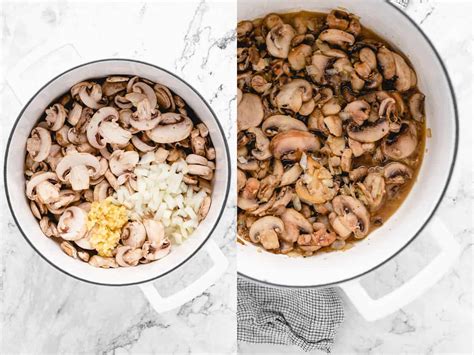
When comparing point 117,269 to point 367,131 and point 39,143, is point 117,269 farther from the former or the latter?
point 367,131

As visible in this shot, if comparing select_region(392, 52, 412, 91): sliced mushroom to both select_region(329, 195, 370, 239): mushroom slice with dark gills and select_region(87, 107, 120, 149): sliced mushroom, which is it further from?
select_region(87, 107, 120, 149): sliced mushroom

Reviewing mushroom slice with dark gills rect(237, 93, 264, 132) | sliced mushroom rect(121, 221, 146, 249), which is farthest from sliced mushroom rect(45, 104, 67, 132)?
mushroom slice with dark gills rect(237, 93, 264, 132)

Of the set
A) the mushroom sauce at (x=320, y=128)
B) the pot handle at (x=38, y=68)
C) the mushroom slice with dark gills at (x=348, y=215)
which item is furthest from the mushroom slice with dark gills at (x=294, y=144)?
the pot handle at (x=38, y=68)

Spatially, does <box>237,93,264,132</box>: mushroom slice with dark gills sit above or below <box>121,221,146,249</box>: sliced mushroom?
above

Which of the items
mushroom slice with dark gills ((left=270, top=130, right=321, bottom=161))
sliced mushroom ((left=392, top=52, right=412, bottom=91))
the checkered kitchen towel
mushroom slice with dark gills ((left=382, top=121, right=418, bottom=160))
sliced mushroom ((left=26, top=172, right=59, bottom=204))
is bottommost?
the checkered kitchen towel

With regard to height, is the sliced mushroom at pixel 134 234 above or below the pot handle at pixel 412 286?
below

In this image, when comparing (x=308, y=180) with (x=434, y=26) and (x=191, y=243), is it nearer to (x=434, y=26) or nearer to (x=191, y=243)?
(x=191, y=243)

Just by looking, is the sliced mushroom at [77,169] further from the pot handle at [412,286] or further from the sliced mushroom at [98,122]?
the pot handle at [412,286]
